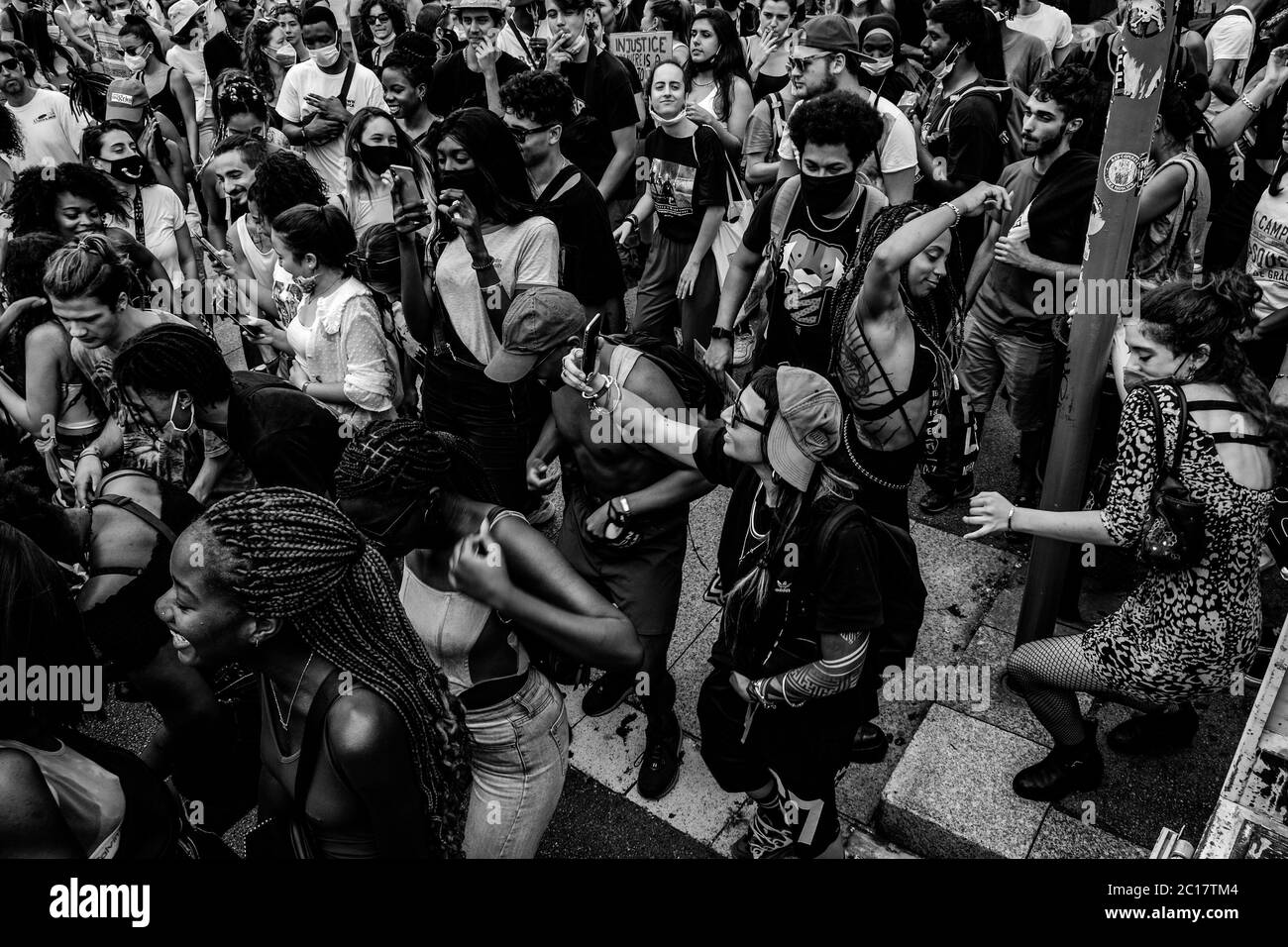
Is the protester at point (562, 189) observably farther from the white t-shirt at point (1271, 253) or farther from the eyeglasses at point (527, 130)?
the white t-shirt at point (1271, 253)

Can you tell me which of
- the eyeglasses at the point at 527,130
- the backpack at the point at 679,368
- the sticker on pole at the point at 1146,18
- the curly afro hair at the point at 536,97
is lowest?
the backpack at the point at 679,368

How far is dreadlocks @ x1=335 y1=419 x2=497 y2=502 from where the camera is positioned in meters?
2.69

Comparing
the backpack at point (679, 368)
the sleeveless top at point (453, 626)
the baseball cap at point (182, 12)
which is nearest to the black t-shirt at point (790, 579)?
the backpack at point (679, 368)

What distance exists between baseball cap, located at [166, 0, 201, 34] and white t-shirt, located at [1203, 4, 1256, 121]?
898 cm

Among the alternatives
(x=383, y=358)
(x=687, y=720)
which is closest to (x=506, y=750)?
(x=687, y=720)

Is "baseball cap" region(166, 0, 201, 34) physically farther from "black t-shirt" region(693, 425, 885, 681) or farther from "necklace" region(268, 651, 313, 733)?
"necklace" region(268, 651, 313, 733)

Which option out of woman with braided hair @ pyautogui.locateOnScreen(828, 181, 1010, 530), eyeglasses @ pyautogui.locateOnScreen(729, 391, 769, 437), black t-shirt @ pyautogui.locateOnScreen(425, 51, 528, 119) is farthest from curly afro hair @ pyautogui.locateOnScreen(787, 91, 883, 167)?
black t-shirt @ pyautogui.locateOnScreen(425, 51, 528, 119)

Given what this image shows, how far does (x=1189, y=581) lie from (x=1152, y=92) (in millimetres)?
1687

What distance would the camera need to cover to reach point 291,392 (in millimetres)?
3916

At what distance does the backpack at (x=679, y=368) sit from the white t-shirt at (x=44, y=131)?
555cm

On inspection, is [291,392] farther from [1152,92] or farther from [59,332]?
[1152,92]

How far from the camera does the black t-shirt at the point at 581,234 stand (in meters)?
5.05

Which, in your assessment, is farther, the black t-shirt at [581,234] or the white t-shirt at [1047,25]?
the white t-shirt at [1047,25]

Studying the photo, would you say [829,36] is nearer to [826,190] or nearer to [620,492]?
[826,190]
